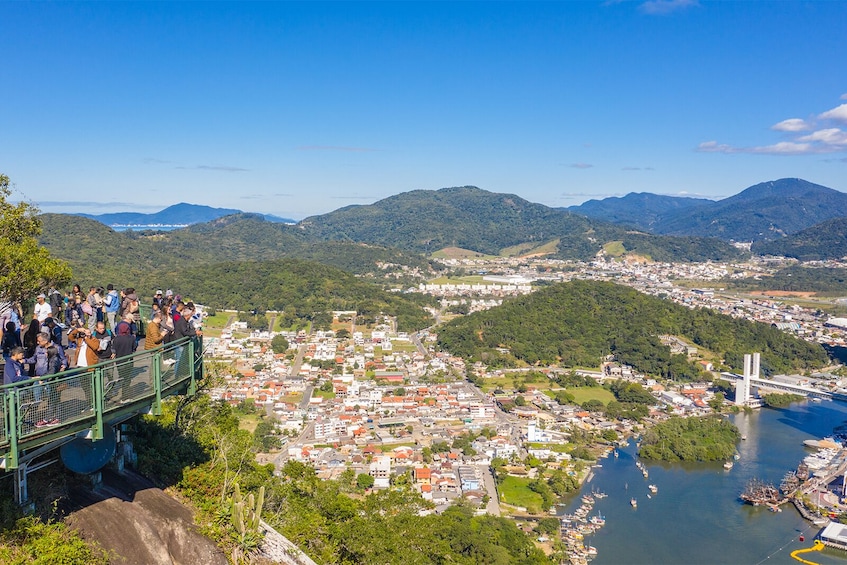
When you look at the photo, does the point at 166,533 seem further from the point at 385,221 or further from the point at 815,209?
the point at 815,209

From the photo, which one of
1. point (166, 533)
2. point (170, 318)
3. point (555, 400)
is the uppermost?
point (170, 318)

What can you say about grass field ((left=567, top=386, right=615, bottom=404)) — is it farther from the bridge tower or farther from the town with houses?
the bridge tower

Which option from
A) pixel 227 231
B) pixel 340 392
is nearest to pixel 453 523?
pixel 340 392

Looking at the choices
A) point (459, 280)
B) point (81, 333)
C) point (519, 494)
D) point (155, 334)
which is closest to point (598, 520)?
point (519, 494)

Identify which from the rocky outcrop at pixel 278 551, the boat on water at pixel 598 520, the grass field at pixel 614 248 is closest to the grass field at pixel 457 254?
the grass field at pixel 614 248

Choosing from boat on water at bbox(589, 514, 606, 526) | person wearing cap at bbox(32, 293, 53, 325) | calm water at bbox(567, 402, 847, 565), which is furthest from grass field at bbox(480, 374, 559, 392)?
person wearing cap at bbox(32, 293, 53, 325)

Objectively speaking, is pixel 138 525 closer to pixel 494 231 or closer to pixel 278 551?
pixel 278 551
